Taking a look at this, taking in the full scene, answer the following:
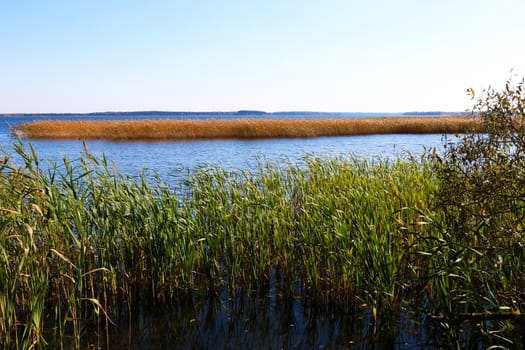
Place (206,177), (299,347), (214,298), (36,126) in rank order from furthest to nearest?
(36,126), (206,177), (214,298), (299,347)

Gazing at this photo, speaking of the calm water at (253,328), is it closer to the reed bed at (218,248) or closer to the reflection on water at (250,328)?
the reflection on water at (250,328)

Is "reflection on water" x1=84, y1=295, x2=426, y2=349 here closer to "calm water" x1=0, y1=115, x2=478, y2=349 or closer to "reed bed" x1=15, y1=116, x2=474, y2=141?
"calm water" x1=0, y1=115, x2=478, y2=349

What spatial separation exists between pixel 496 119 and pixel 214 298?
15.1 feet

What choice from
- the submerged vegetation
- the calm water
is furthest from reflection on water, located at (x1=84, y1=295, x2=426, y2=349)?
the submerged vegetation

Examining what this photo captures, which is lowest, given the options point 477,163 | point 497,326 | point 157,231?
point 497,326

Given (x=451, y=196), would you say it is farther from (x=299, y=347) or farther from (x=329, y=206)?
(x=299, y=347)

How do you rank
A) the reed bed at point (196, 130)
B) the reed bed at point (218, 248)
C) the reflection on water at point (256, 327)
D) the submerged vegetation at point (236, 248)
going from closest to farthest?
the submerged vegetation at point (236, 248) < the reed bed at point (218, 248) < the reflection on water at point (256, 327) < the reed bed at point (196, 130)

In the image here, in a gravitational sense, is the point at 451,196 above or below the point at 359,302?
above

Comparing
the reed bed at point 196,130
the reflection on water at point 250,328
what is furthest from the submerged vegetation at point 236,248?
the reed bed at point 196,130

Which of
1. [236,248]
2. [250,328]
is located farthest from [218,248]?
[250,328]

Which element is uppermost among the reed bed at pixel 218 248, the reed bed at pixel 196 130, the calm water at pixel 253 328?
the reed bed at pixel 196 130

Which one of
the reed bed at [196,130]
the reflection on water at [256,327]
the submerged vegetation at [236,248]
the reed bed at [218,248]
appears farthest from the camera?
the reed bed at [196,130]

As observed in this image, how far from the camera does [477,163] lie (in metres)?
4.13

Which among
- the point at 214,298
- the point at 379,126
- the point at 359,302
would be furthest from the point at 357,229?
the point at 379,126
